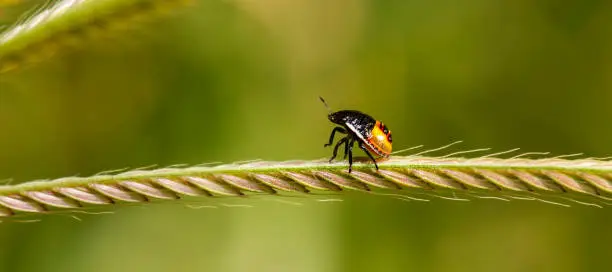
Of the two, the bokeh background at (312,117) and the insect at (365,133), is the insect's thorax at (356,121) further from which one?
the bokeh background at (312,117)

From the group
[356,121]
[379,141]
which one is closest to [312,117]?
[356,121]

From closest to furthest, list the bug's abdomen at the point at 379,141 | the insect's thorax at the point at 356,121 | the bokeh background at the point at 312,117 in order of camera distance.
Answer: the bug's abdomen at the point at 379,141 → the insect's thorax at the point at 356,121 → the bokeh background at the point at 312,117

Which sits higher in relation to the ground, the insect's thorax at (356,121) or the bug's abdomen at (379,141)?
the insect's thorax at (356,121)

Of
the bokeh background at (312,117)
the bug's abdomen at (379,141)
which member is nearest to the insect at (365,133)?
the bug's abdomen at (379,141)

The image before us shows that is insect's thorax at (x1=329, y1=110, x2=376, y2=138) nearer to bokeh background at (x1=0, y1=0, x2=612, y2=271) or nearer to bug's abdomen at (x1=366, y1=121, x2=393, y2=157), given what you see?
bug's abdomen at (x1=366, y1=121, x2=393, y2=157)

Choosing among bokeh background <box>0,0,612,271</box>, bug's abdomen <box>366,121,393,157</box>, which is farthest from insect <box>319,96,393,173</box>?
bokeh background <box>0,0,612,271</box>

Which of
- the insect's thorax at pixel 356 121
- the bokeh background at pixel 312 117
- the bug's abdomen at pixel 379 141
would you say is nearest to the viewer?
the bug's abdomen at pixel 379 141

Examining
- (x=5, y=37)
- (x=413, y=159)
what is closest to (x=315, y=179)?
(x=413, y=159)

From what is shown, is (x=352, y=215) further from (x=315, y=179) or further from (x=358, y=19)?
(x=315, y=179)
